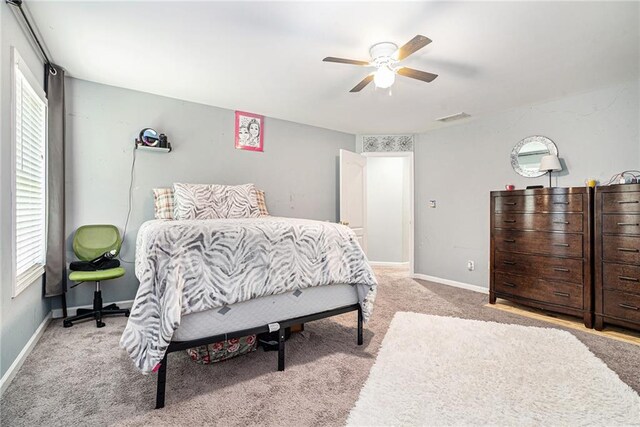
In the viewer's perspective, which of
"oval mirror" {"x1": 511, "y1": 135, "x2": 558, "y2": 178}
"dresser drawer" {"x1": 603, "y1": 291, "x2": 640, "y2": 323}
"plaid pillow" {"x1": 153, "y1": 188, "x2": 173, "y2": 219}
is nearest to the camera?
"dresser drawer" {"x1": 603, "y1": 291, "x2": 640, "y2": 323}

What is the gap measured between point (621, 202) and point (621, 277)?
64 cm

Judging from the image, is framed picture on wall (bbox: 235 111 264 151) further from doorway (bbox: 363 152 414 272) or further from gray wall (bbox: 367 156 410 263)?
gray wall (bbox: 367 156 410 263)

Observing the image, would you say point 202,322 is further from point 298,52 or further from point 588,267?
point 588,267

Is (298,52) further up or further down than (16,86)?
further up

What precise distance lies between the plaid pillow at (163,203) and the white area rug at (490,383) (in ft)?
8.17

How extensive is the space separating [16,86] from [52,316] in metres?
2.09

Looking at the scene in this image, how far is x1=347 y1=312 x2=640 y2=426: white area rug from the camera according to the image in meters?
1.56

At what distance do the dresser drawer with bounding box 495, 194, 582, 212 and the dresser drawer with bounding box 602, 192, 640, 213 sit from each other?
0.61 feet

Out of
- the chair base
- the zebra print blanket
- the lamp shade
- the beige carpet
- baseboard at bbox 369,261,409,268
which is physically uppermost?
the lamp shade

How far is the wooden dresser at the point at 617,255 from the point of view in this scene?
259cm

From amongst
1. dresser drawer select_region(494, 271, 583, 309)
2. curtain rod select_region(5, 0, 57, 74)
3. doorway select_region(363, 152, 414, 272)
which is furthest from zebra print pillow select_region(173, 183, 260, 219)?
doorway select_region(363, 152, 414, 272)

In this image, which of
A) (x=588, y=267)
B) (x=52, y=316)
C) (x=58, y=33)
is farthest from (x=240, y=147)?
(x=588, y=267)

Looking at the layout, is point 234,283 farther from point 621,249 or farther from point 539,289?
point 621,249

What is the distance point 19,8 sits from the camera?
2.02 metres
